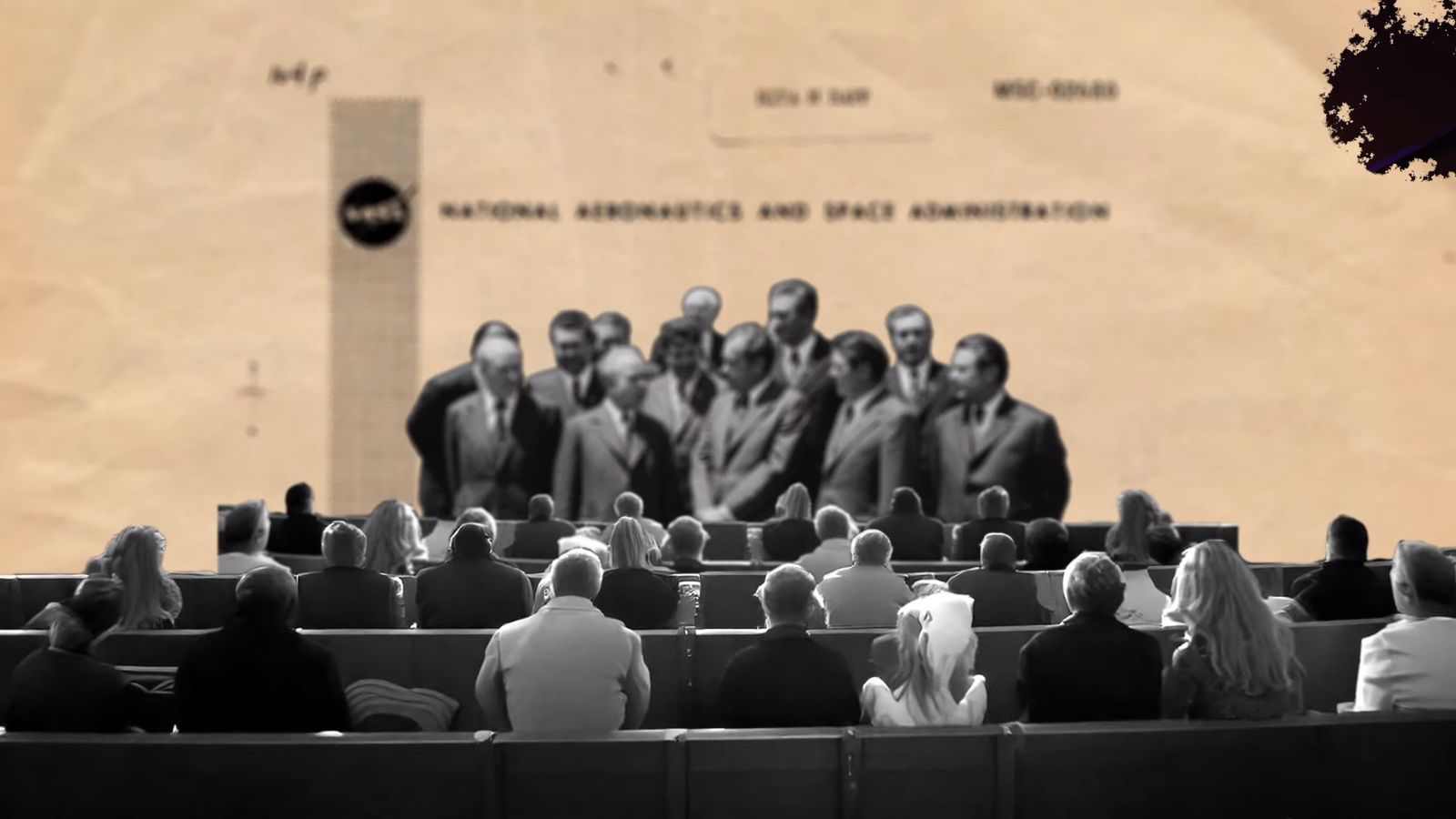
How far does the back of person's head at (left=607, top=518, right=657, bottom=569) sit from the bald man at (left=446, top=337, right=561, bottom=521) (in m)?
6.15

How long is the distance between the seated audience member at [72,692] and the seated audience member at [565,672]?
0.81 meters

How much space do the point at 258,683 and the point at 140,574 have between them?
1.58 meters

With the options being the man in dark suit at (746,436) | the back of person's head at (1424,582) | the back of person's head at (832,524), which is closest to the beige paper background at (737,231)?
the man in dark suit at (746,436)

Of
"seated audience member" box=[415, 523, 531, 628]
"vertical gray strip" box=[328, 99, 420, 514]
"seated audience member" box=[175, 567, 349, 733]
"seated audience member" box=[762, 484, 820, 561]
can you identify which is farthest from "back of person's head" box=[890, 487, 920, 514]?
"vertical gray strip" box=[328, 99, 420, 514]

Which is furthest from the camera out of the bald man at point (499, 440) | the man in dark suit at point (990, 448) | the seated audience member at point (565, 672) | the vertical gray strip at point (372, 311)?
the vertical gray strip at point (372, 311)

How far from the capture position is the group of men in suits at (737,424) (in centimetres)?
1075

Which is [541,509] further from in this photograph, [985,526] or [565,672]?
[565,672]

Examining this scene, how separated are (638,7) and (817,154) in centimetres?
180

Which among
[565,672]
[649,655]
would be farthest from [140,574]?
[565,672]

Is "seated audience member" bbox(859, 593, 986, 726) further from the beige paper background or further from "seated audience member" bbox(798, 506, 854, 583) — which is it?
the beige paper background

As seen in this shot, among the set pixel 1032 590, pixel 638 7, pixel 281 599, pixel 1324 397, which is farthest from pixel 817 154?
pixel 281 599

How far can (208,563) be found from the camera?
11.7 m

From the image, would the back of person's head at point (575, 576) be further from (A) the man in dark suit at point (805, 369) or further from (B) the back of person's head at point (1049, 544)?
(A) the man in dark suit at point (805, 369)

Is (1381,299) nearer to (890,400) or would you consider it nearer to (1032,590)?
(890,400)
